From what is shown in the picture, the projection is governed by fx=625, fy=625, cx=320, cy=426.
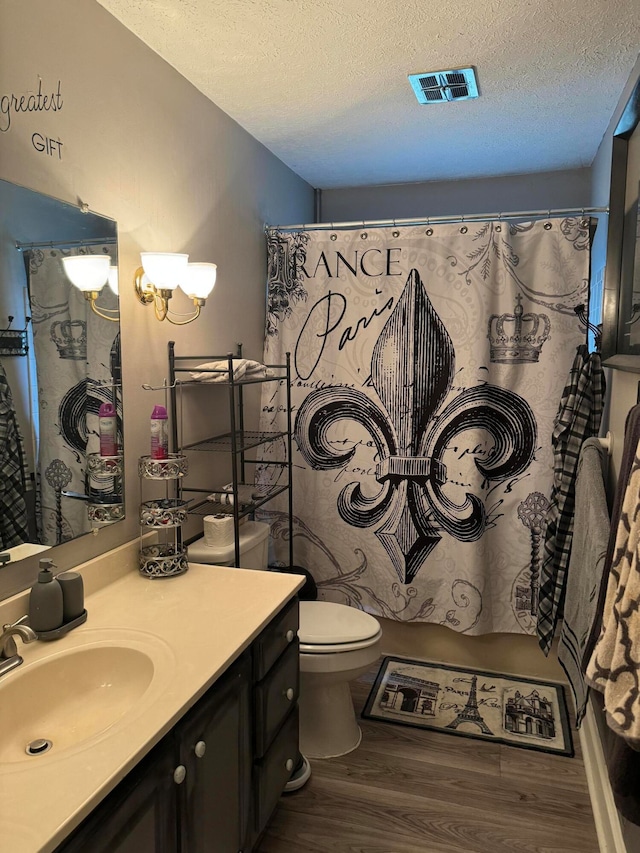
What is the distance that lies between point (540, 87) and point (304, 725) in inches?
97.2

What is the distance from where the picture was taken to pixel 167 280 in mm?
1858

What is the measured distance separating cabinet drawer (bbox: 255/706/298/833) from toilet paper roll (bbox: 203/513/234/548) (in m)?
0.60

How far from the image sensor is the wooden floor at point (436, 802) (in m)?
1.88

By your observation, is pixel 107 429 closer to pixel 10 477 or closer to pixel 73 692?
pixel 10 477

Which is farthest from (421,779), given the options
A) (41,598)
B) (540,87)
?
(540,87)

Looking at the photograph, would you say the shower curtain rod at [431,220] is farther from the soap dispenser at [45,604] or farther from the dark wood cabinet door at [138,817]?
the dark wood cabinet door at [138,817]

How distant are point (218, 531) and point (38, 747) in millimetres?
1003

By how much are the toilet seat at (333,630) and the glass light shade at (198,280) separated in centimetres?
123

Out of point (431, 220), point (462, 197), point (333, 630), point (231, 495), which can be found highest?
point (462, 197)

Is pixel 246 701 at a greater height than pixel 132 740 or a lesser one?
lesser

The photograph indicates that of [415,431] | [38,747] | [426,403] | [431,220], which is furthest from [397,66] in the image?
[38,747]

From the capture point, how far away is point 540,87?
225 cm

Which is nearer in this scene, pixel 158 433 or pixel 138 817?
pixel 138 817

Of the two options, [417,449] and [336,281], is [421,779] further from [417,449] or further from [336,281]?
[336,281]
